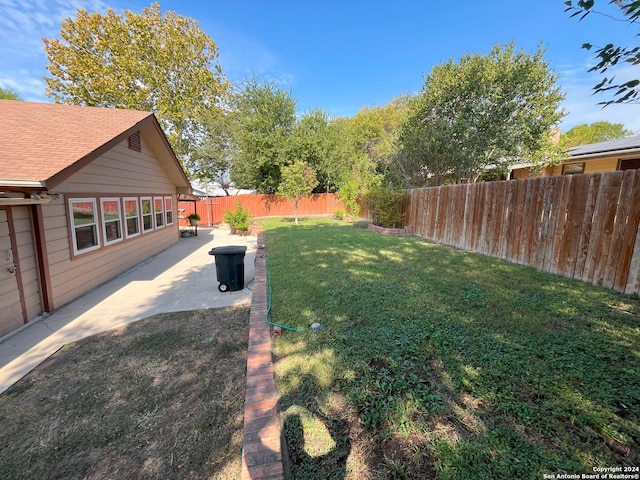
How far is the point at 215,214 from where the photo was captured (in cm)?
2072

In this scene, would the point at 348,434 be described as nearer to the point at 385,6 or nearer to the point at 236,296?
the point at 236,296

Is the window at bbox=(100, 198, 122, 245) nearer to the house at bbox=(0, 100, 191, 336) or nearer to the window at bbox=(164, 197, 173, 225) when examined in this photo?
the house at bbox=(0, 100, 191, 336)

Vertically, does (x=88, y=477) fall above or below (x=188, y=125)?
below

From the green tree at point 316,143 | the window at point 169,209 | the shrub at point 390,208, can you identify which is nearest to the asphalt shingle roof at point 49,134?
the window at point 169,209

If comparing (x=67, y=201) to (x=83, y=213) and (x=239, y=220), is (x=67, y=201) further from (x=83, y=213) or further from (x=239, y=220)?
(x=239, y=220)

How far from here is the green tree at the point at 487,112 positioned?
12438mm

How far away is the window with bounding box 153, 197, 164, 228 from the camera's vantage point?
10023 millimetres

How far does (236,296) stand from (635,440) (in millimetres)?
5209

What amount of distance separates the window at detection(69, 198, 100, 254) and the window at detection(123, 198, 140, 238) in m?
1.45

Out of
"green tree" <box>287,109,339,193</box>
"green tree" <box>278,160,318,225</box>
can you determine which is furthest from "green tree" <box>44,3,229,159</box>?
"green tree" <box>278,160,318,225</box>

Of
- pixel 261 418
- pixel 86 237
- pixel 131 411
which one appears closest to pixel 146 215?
pixel 86 237

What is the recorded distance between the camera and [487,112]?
43.4 feet

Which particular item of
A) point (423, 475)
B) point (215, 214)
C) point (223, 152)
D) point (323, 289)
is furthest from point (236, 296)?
point (223, 152)

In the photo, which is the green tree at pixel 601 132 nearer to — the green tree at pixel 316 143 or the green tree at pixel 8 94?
the green tree at pixel 316 143
